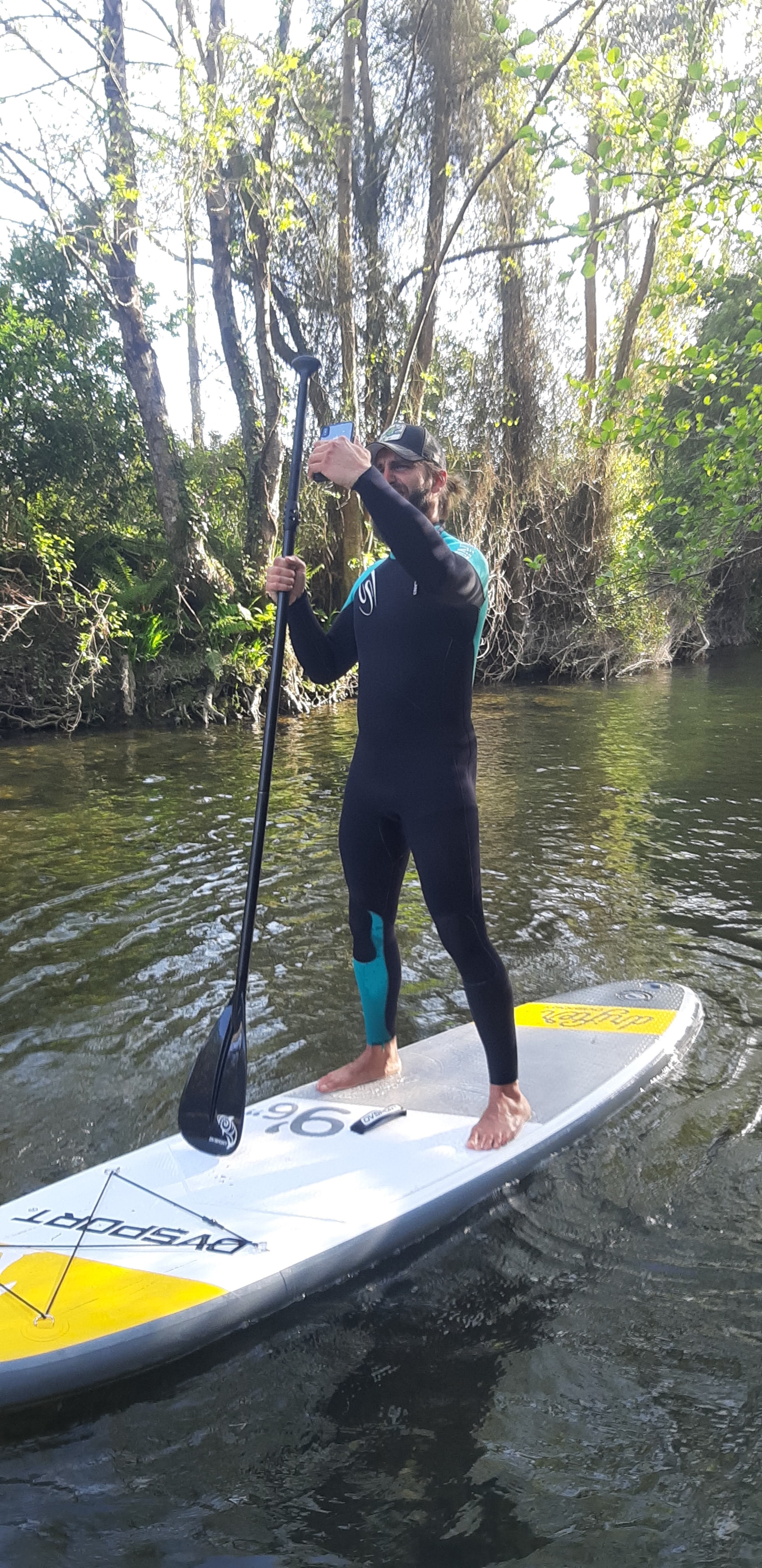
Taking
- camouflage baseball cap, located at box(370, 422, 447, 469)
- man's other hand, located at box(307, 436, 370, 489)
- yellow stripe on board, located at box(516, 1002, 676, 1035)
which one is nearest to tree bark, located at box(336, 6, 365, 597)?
yellow stripe on board, located at box(516, 1002, 676, 1035)

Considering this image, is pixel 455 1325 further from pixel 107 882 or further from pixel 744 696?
pixel 744 696

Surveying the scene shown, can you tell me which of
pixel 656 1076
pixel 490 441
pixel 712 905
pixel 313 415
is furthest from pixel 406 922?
pixel 490 441

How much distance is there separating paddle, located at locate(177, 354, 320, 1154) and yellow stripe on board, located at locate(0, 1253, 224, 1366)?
0.50 meters

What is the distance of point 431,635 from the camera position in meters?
2.71

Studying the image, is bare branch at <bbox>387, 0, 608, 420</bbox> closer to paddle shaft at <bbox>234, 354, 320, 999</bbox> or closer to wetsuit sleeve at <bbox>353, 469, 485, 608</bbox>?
paddle shaft at <bbox>234, 354, 320, 999</bbox>

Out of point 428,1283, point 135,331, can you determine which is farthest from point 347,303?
point 428,1283

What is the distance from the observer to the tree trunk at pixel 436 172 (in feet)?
44.0

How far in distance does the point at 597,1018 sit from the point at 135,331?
1119 cm

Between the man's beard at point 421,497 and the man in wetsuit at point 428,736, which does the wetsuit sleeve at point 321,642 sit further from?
the man's beard at point 421,497

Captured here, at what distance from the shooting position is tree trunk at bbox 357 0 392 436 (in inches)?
562

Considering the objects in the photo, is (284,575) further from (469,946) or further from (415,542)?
(469,946)

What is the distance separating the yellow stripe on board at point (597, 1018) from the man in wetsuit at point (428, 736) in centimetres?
72

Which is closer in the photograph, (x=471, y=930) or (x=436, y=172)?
(x=471, y=930)

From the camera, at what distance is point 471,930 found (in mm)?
2740
